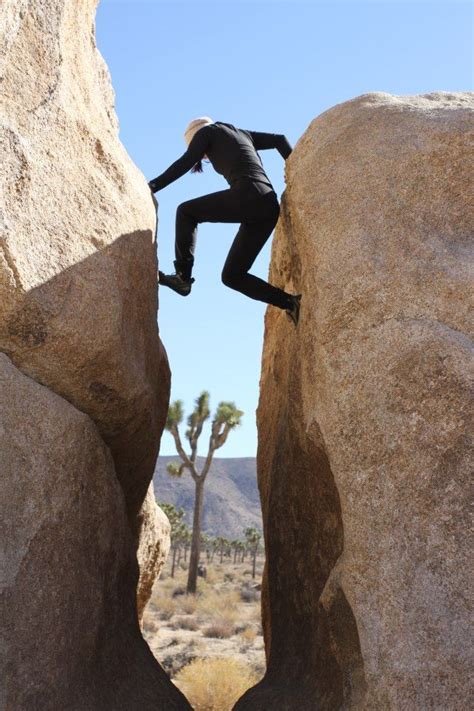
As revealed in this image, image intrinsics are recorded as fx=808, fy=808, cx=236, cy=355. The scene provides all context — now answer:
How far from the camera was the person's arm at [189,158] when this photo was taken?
20.8 feet

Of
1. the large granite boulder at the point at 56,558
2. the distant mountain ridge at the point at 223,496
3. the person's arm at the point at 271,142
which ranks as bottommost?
the large granite boulder at the point at 56,558

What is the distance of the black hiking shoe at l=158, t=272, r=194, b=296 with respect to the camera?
674 centimetres

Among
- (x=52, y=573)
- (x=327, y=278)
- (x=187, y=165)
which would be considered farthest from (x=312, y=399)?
(x=187, y=165)

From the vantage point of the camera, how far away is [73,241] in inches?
210

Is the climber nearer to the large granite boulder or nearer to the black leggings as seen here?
the black leggings

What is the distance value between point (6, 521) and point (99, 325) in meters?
1.43

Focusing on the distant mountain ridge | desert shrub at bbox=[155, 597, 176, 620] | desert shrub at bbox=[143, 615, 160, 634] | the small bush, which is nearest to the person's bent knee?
the small bush

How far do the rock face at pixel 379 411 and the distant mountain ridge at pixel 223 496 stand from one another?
74.6 meters

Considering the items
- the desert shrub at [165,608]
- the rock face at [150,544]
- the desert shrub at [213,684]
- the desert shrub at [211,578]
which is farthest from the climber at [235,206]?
the desert shrub at [211,578]

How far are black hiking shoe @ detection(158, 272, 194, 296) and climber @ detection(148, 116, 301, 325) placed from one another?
0.08 m

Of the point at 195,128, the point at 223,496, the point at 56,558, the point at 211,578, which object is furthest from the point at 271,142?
the point at 223,496

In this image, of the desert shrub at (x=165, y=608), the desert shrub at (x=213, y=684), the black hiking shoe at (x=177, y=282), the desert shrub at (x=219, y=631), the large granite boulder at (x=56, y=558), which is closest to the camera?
the large granite boulder at (x=56, y=558)

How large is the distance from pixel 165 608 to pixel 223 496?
65903 millimetres

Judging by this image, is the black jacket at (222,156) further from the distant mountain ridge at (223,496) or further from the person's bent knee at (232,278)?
the distant mountain ridge at (223,496)
